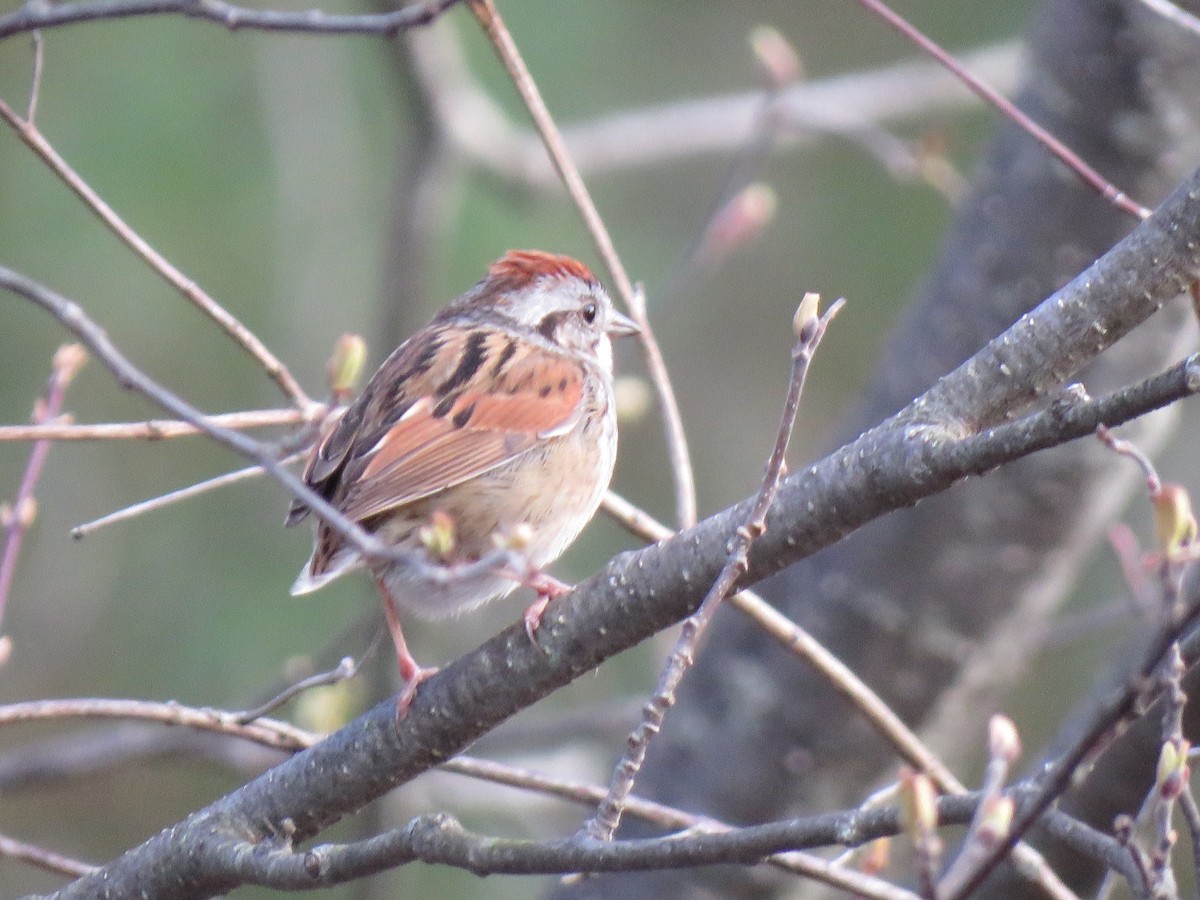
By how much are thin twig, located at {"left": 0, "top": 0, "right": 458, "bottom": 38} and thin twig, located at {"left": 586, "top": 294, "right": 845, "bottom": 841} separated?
2.34ft

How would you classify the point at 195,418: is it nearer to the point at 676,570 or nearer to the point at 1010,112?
the point at 676,570

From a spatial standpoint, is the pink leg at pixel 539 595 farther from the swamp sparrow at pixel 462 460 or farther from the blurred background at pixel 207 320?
the blurred background at pixel 207 320

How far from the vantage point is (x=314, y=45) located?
6.25 metres

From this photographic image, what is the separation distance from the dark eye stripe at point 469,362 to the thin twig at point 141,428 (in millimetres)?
523

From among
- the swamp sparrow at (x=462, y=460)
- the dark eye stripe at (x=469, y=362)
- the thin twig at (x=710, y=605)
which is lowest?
the thin twig at (x=710, y=605)

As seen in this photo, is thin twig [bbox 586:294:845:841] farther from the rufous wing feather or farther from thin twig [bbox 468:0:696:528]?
the rufous wing feather

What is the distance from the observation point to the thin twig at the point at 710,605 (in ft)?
5.82

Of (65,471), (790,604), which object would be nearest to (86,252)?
(65,471)

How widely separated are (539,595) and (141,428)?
756 mm

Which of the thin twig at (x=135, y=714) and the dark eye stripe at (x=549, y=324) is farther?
the dark eye stripe at (x=549, y=324)

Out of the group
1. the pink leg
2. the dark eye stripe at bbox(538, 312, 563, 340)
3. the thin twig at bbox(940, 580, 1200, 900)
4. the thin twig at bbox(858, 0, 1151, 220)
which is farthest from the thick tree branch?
the dark eye stripe at bbox(538, 312, 563, 340)

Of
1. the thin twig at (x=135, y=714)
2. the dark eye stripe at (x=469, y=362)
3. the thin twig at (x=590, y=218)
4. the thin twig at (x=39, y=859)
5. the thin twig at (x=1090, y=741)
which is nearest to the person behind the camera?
the thin twig at (x=1090, y=741)

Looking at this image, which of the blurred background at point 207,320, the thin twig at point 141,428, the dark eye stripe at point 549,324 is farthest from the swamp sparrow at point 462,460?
the blurred background at point 207,320

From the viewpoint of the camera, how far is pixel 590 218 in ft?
9.66
